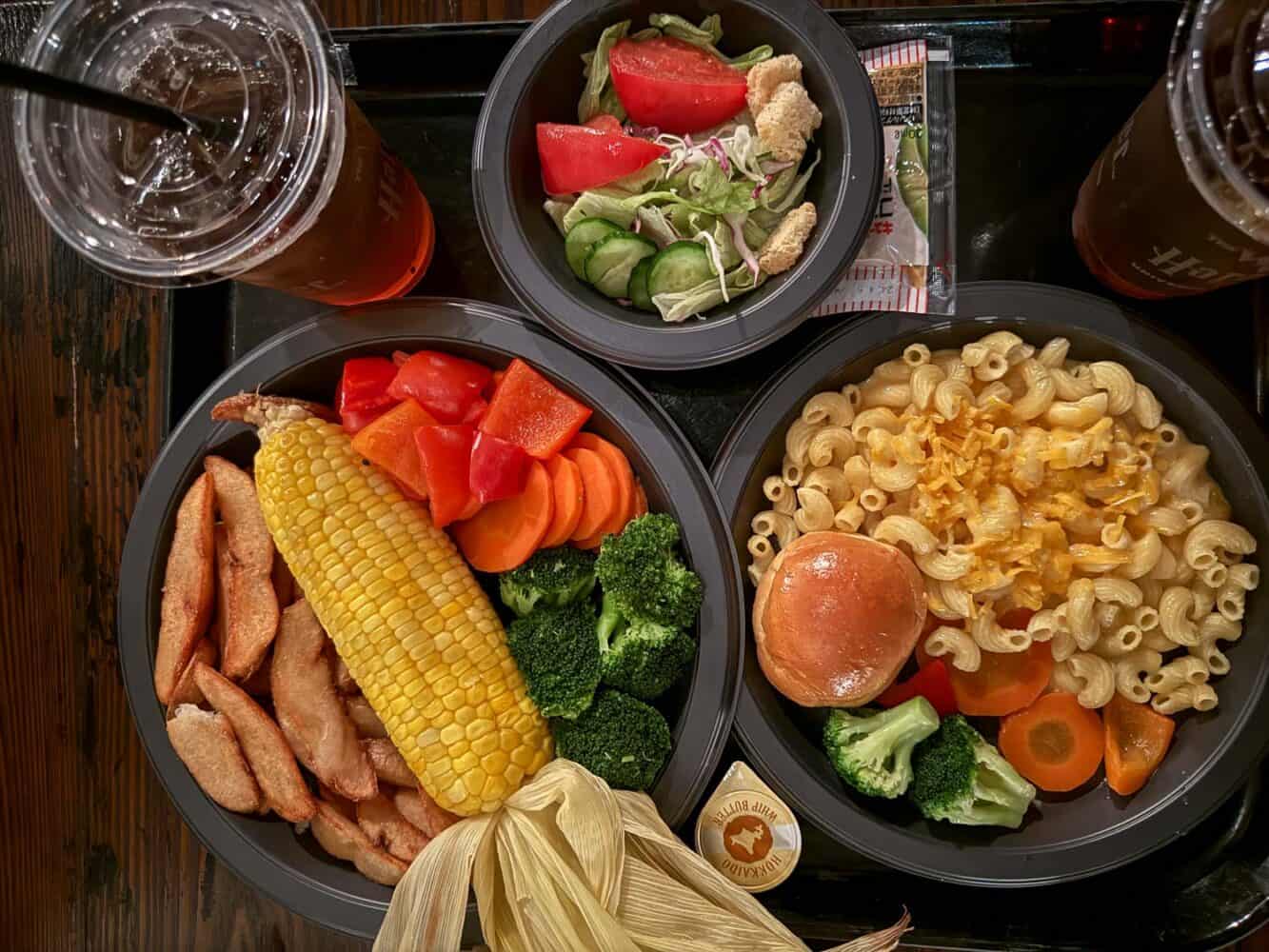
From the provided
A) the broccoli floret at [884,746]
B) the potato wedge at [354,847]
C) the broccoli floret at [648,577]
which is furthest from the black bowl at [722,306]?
the potato wedge at [354,847]

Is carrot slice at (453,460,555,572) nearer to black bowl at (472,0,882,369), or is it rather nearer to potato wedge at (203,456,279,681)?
black bowl at (472,0,882,369)

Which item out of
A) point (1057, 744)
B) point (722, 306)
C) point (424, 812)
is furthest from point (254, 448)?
point (1057, 744)

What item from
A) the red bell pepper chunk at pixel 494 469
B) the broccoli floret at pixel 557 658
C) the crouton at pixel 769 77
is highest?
the crouton at pixel 769 77

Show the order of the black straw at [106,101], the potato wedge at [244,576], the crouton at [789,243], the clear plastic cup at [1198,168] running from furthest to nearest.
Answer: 1. the potato wedge at [244,576]
2. the crouton at [789,243]
3. the clear plastic cup at [1198,168]
4. the black straw at [106,101]

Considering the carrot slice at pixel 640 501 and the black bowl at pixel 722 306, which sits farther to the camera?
the carrot slice at pixel 640 501

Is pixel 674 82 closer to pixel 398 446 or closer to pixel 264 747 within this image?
pixel 398 446

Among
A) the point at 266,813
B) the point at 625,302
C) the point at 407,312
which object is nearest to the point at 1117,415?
the point at 625,302

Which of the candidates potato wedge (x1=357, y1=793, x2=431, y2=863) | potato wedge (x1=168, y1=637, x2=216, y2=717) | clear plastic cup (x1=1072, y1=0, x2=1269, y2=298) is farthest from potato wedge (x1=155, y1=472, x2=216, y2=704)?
clear plastic cup (x1=1072, y1=0, x2=1269, y2=298)

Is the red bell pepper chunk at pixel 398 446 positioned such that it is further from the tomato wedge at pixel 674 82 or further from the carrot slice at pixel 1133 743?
the carrot slice at pixel 1133 743
